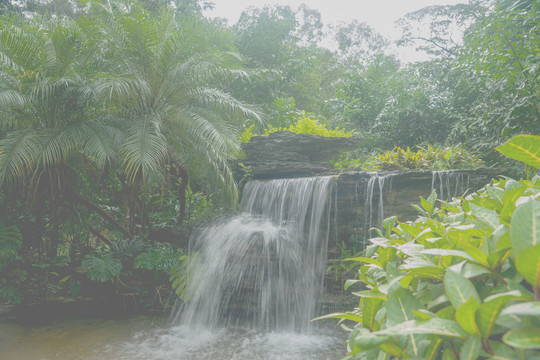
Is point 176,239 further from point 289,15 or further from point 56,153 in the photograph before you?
point 289,15

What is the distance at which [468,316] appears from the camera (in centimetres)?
60

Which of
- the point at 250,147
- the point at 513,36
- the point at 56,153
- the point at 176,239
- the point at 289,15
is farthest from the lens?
the point at 289,15

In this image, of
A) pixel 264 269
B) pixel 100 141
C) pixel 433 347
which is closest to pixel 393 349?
pixel 433 347

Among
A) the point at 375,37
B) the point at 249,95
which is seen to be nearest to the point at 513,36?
the point at 249,95

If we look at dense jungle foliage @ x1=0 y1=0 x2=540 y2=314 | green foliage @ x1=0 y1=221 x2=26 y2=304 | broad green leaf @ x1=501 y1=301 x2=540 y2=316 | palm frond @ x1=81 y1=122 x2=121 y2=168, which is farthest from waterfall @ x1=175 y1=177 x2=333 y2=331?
broad green leaf @ x1=501 y1=301 x2=540 y2=316

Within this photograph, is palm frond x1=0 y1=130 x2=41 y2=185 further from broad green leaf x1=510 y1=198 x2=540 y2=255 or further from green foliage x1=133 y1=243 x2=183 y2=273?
broad green leaf x1=510 y1=198 x2=540 y2=255

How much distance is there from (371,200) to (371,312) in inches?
223

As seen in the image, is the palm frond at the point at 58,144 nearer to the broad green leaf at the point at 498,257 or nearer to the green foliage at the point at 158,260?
the green foliage at the point at 158,260

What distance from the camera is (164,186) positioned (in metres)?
6.66

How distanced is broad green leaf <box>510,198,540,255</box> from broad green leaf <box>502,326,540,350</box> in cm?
13

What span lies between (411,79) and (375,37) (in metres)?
18.5

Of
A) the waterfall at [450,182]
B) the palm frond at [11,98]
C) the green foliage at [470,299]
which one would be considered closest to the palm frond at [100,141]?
the palm frond at [11,98]

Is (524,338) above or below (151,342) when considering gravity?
above

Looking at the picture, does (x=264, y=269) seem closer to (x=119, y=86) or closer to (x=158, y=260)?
(x=158, y=260)
